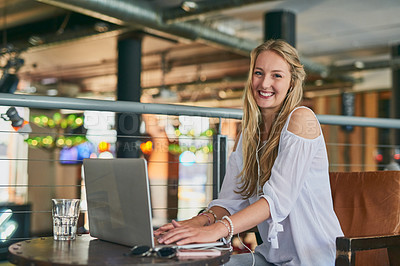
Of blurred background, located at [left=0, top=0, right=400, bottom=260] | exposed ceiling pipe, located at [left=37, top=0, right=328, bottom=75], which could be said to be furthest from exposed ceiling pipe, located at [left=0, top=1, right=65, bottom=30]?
exposed ceiling pipe, located at [left=37, top=0, right=328, bottom=75]

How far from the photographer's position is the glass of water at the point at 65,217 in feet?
4.99

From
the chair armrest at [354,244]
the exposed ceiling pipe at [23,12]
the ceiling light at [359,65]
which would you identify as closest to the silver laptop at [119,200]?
the chair armrest at [354,244]

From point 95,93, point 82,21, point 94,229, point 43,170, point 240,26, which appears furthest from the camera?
point 95,93

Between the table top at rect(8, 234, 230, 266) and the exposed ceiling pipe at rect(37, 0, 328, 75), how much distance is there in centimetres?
377

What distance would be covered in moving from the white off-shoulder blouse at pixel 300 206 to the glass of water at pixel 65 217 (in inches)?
24.2

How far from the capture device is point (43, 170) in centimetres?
1129

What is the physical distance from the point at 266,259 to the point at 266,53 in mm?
772

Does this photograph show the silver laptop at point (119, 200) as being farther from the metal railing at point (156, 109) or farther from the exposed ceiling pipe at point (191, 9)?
the exposed ceiling pipe at point (191, 9)

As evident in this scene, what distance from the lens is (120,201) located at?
136cm

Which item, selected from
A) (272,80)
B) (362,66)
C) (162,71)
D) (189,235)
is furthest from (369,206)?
(162,71)

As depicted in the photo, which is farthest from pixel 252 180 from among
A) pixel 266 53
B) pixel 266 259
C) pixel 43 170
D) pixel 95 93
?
pixel 95 93

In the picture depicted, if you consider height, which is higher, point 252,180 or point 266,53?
point 266,53

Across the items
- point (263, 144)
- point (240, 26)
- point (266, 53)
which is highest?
point (240, 26)

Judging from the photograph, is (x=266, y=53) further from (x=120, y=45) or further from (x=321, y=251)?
(x=120, y=45)
